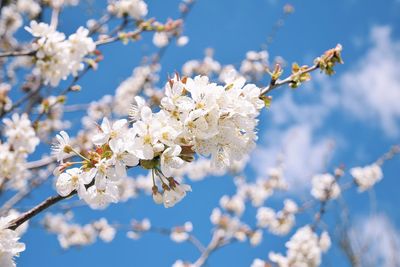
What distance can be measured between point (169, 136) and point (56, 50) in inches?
86.9

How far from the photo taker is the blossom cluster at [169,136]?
1.40 metres

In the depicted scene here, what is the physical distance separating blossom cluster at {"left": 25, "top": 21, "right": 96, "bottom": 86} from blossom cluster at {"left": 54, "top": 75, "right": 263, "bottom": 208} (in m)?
1.95

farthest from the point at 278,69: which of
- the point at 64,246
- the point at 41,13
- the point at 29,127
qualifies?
the point at 64,246

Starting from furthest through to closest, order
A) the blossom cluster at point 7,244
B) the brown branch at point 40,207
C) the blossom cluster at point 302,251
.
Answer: the blossom cluster at point 302,251 → the blossom cluster at point 7,244 → the brown branch at point 40,207

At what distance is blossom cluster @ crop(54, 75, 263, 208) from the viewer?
140 cm

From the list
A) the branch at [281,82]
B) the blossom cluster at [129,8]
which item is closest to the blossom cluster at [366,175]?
the blossom cluster at [129,8]

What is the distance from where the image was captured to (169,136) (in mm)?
1408

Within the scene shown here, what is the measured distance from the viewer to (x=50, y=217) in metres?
8.45

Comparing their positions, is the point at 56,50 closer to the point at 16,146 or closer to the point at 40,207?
the point at 16,146

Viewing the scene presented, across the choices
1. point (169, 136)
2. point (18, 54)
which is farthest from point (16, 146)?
point (169, 136)

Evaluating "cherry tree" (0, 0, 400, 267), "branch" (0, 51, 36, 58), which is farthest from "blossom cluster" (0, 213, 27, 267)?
"branch" (0, 51, 36, 58)

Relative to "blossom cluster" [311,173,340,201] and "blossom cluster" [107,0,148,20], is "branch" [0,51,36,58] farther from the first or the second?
"blossom cluster" [311,173,340,201]

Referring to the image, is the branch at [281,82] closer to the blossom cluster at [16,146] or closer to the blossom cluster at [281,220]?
the blossom cluster at [16,146]

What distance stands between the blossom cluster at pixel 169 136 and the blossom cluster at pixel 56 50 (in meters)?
1.95
